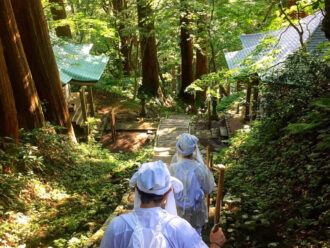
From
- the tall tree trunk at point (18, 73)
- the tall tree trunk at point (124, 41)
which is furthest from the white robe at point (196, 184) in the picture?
the tall tree trunk at point (124, 41)

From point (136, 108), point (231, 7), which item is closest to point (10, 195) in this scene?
point (231, 7)

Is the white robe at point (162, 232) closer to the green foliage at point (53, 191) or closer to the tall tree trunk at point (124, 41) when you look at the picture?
the green foliage at point (53, 191)

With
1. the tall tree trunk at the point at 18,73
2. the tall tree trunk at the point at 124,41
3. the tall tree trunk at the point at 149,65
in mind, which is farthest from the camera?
the tall tree trunk at the point at 124,41

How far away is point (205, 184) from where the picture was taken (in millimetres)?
4121

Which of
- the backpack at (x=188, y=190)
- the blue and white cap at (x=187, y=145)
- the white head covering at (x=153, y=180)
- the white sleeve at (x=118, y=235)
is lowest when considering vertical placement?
the backpack at (x=188, y=190)

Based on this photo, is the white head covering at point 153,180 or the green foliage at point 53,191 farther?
the green foliage at point 53,191

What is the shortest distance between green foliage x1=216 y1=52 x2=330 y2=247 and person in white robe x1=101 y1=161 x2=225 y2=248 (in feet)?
8.08

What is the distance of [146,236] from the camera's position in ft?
6.84

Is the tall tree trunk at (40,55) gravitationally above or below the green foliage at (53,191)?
above

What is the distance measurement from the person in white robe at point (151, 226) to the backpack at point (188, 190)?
1.76 metres

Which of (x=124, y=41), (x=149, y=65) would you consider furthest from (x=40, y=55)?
(x=124, y=41)

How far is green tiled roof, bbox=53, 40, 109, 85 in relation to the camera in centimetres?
1233

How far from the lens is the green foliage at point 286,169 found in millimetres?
4273

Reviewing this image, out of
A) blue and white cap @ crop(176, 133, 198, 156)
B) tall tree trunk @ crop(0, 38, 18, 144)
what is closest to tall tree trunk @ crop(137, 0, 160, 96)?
tall tree trunk @ crop(0, 38, 18, 144)
